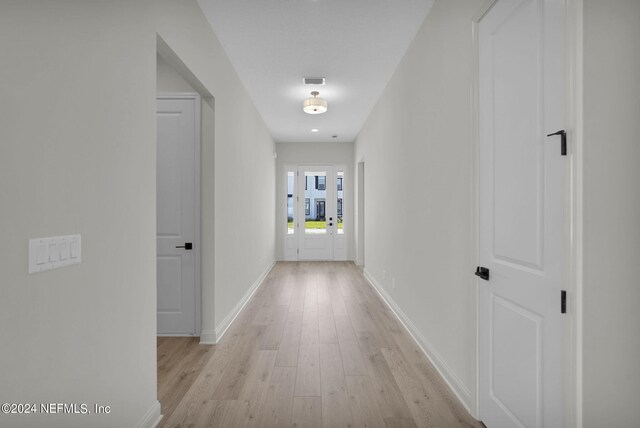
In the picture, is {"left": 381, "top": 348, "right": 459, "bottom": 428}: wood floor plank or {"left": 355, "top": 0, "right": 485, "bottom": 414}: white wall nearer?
{"left": 381, "top": 348, "right": 459, "bottom": 428}: wood floor plank

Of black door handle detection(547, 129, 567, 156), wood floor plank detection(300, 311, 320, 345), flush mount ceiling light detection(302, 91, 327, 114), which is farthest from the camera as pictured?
flush mount ceiling light detection(302, 91, 327, 114)

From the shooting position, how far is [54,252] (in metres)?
1.17

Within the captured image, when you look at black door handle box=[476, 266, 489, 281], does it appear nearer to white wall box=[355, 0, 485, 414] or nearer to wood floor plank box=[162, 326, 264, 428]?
white wall box=[355, 0, 485, 414]

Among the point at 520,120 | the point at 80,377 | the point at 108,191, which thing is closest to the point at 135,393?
the point at 80,377

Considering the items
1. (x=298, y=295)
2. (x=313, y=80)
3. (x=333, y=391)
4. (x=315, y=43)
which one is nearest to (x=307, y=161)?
(x=313, y=80)

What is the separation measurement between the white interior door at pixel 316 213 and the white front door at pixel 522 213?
607 centimetres

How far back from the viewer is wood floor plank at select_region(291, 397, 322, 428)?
6.20ft

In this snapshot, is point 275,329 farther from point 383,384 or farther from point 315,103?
point 315,103

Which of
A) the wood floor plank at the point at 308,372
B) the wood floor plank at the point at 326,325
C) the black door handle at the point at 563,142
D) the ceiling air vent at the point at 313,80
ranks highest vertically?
the ceiling air vent at the point at 313,80

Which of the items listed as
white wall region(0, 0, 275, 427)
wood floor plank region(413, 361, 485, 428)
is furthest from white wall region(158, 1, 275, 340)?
wood floor plank region(413, 361, 485, 428)

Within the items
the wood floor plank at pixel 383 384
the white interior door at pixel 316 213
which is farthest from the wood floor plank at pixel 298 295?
the white interior door at pixel 316 213

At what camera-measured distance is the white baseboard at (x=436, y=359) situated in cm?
208

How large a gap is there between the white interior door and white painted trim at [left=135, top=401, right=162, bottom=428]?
6.07 metres

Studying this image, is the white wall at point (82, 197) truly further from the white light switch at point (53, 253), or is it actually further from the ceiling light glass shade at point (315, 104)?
the ceiling light glass shade at point (315, 104)
